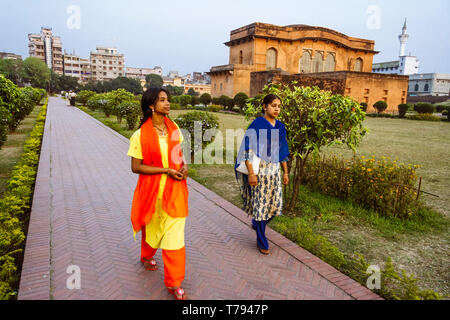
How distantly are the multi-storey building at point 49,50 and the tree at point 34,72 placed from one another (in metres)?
30.0

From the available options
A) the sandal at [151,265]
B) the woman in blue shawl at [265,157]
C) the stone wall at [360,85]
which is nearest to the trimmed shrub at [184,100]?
the stone wall at [360,85]

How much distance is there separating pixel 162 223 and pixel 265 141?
138 cm

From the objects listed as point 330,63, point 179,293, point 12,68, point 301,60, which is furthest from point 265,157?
point 12,68

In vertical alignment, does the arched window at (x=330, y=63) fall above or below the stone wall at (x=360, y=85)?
above

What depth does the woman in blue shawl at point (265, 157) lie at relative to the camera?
126 inches

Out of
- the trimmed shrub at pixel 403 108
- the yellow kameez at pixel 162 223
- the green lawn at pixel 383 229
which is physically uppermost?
the trimmed shrub at pixel 403 108

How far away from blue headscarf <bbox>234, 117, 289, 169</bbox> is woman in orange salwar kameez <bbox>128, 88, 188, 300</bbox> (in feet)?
2.78

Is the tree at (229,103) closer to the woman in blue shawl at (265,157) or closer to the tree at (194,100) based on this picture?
the tree at (194,100)

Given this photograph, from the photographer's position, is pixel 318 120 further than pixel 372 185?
No

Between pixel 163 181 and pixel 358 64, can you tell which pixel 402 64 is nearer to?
pixel 358 64

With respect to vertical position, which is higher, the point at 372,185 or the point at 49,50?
the point at 49,50

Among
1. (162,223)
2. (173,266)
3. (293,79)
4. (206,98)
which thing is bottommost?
(173,266)

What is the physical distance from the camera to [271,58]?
119 ft
